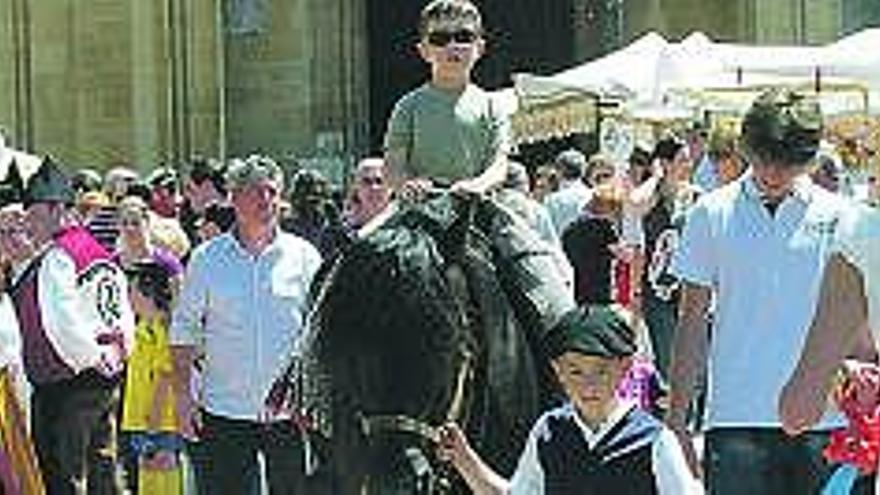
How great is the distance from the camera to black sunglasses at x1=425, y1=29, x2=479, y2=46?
8438mm

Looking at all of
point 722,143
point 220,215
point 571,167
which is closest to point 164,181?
point 571,167

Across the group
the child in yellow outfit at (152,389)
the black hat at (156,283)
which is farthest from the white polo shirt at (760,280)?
the black hat at (156,283)

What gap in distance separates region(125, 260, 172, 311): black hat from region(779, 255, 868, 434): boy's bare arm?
6323 mm

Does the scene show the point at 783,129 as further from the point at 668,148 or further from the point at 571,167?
the point at 571,167

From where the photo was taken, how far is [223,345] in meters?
11.4

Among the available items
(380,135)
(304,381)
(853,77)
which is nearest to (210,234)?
(853,77)

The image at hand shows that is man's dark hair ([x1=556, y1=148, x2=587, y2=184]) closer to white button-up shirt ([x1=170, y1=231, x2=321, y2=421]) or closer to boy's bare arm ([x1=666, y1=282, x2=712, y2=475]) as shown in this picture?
white button-up shirt ([x1=170, y1=231, x2=321, y2=421])

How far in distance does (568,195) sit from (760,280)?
826cm

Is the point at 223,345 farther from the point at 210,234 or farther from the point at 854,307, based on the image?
the point at 854,307

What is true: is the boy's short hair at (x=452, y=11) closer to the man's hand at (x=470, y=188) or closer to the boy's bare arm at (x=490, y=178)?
the boy's bare arm at (x=490, y=178)

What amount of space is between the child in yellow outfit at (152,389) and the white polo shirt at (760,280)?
203 inches

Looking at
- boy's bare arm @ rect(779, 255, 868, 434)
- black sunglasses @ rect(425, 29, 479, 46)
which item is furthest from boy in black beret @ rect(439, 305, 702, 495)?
black sunglasses @ rect(425, 29, 479, 46)

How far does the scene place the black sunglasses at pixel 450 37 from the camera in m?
8.44

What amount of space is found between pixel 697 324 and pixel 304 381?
143cm
